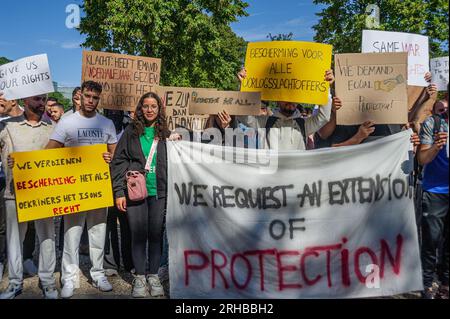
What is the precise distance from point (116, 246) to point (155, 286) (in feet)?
3.94

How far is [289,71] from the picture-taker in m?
4.52

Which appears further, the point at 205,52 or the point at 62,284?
the point at 205,52

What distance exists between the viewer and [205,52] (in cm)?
1962

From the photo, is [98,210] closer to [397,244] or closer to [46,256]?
[46,256]

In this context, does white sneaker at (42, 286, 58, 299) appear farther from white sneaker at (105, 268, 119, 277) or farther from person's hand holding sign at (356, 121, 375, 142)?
person's hand holding sign at (356, 121, 375, 142)

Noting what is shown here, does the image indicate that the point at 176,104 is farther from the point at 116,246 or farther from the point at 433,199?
the point at 433,199

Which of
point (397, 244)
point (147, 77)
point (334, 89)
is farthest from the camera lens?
point (147, 77)

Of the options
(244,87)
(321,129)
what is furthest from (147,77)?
(321,129)

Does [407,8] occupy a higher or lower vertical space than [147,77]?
higher

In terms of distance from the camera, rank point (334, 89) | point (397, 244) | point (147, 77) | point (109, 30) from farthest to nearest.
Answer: point (109, 30) < point (147, 77) < point (334, 89) < point (397, 244)

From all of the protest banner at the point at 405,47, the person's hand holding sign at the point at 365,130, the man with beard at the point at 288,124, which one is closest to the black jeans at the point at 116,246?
the man with beard at the point at 288,124

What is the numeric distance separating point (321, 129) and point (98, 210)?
2532mm

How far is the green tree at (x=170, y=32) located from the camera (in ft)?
57.1

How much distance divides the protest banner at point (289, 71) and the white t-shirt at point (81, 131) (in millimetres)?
1558
